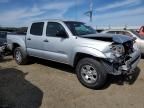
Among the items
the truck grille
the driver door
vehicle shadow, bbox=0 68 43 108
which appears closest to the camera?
vehicle shadow, bbox=0 68 43 108

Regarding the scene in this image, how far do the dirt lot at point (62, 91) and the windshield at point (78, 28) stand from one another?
1.46 m

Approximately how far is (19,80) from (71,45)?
1984 millimetres

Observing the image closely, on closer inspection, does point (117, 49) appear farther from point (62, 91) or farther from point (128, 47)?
point (62, 91)

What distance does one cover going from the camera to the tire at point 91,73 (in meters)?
5.32

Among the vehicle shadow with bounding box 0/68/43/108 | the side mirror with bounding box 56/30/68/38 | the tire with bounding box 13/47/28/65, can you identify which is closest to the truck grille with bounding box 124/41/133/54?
the side mirror with bounding box 56/30/68/38

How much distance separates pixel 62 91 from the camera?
214 inches

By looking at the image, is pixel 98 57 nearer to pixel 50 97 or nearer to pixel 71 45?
pixel 71 45

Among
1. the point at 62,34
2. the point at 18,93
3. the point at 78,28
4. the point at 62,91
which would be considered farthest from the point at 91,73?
the point at 18,93

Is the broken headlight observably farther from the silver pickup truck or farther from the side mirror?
→ the side mirror

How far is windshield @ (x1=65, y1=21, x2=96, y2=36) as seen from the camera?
6.34m

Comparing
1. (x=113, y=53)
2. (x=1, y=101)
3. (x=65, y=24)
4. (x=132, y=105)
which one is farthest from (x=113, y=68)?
(x=1, y=101)

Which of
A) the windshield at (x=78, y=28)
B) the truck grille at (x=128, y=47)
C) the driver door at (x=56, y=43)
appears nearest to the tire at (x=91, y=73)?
the driver door at (x=56, y=43)

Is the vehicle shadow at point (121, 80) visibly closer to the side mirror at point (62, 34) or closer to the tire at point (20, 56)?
the side mirror at point (62, 34)

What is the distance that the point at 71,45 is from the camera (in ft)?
19.8
